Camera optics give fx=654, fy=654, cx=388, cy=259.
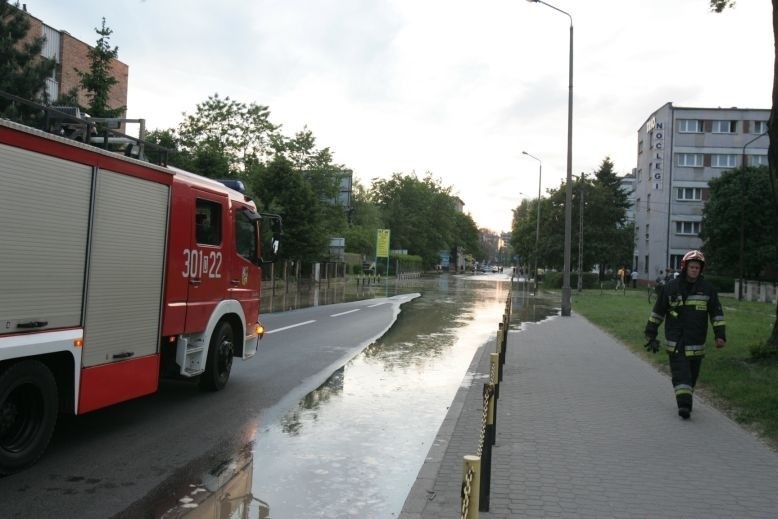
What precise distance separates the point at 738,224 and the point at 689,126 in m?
19.3

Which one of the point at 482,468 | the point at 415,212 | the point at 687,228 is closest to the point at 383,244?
the point at 687,228

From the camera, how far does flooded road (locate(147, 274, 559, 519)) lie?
4.69 m

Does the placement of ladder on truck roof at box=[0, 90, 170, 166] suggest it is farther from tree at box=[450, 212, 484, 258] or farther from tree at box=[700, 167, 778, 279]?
tree at box=[450, 212, 484, 258]

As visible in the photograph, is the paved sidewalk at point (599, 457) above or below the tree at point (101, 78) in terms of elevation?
below

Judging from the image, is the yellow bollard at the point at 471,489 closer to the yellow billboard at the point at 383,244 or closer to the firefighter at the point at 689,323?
the firefighter at the point at 689,323

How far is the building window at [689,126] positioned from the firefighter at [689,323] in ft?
192

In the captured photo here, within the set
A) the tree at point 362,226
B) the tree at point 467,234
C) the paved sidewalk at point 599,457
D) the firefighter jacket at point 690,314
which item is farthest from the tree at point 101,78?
the tree at point 467,234

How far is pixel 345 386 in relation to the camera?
9.16 meters

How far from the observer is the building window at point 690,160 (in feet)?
197

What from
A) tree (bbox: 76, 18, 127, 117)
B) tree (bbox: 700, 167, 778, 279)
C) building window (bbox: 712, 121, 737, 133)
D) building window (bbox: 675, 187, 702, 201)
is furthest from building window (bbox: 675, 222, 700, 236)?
tree (bbox: 76, 18, 127, 117)

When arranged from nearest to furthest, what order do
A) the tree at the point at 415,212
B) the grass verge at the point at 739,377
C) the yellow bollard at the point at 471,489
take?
1. the yellow bollard at the point at 471,489
2. the grass verge at the point at 739,377
3. the tree at the point at 415,212

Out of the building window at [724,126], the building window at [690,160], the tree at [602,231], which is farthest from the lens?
the building window at [690,160]

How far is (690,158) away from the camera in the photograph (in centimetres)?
6000

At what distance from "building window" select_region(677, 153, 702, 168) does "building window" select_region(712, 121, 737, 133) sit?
2.72m
